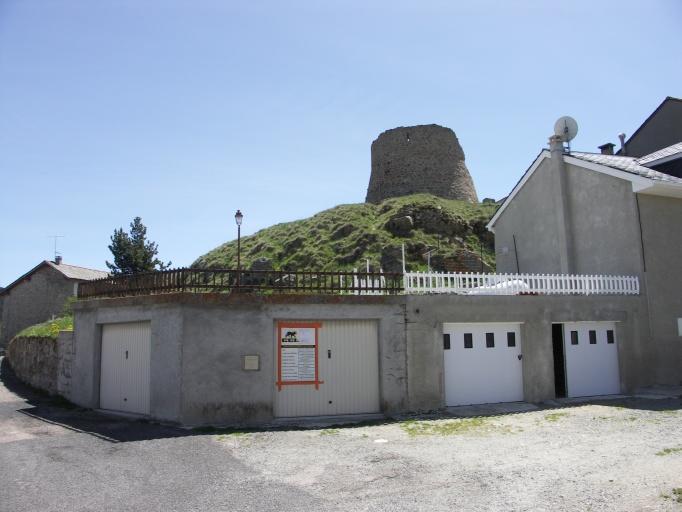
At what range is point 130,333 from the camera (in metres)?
12.6

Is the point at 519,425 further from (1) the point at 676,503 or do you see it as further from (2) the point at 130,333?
(2) the point at 130,333

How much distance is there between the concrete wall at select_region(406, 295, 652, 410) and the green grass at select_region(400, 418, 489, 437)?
1017mm

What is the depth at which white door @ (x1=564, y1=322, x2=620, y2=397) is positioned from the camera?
14.3m

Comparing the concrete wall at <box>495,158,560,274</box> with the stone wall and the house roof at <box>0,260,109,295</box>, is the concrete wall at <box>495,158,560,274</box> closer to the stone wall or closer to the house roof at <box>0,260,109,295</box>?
the stone wall

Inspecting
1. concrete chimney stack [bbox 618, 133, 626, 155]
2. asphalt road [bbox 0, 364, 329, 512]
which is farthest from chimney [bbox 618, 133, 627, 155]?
asphalt road [bbox 0, 364, 329, 512]

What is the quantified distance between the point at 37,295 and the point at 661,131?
38923mm

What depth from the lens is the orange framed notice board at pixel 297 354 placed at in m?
11.6

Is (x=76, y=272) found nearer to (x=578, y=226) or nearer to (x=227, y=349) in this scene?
(x=227, y=349)

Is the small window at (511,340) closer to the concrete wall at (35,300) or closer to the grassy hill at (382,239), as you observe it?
the grassy hill at (382,239)

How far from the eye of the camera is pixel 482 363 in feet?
43.3

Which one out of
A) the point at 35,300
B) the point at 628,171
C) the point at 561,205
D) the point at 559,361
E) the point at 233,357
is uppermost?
the point at 628,171

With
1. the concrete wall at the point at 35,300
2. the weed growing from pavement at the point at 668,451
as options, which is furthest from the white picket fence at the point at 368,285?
the concrete wall at the point at 35,300

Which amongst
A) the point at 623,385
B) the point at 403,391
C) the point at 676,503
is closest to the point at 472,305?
the point at 403,391

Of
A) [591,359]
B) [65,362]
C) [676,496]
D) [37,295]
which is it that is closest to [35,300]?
[37,295]
